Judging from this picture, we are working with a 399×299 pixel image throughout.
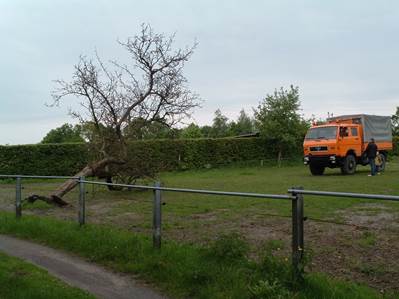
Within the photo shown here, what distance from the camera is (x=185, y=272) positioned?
6.08 meters

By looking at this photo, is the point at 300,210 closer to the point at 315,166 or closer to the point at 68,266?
the point at 68,266

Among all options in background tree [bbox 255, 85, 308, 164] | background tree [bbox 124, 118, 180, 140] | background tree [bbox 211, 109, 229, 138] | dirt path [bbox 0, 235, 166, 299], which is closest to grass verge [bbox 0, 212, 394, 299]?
dirt path [bbox 0, 235, 166, 299]

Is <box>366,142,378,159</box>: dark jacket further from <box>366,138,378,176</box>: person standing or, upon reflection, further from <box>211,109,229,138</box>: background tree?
<box>211,109,229,138</box>: background tree

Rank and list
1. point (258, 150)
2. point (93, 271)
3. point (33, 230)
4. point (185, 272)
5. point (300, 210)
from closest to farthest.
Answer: point (300, 210), point (185, 272), point (93, 271), point (33, 230), point (258, 150)

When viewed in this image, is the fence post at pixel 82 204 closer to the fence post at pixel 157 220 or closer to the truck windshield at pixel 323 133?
the fence post at pixel 157 220

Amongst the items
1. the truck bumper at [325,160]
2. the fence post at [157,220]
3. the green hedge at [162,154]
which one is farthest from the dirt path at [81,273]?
the truck bumper at [325,160]

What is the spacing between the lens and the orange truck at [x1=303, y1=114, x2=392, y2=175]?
971 inches

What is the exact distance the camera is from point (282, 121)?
38125 millimetres

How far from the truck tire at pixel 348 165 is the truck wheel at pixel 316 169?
1.32 meters

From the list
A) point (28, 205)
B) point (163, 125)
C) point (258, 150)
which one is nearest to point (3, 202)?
point (28, 205)

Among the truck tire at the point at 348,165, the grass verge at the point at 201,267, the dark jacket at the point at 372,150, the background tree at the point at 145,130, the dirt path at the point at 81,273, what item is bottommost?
the dirt path at the point at 81,273

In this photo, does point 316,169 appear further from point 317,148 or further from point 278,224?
point 278,224

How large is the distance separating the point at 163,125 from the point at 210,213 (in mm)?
11084

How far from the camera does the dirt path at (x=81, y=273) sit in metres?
5.82
